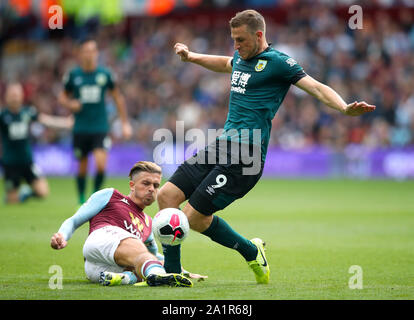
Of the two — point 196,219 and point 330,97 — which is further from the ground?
point 330,97

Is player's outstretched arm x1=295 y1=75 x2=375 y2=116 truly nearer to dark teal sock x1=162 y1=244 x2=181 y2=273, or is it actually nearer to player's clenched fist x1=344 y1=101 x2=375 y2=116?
player's clenched fist x1=344 y1=101 x2=375 y2=116

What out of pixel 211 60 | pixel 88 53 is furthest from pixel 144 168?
pixel 88 53

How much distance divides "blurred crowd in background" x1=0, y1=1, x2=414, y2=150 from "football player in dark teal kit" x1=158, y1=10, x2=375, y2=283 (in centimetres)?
1622

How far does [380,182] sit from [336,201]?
5.68 meters

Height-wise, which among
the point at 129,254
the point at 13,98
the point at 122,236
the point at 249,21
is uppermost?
the point at 249,21

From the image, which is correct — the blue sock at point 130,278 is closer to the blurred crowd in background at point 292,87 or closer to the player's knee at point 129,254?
the player's knee at point 129,254

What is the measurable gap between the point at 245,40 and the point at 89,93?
7.20 m

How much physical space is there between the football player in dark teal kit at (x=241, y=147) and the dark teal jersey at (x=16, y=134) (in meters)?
9.21

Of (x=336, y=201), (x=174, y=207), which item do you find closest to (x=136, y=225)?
(x=174, y=207)

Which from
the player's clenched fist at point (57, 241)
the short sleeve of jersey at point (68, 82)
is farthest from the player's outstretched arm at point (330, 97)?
the short sleeve of jersey at point (68, 82)

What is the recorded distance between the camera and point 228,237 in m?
6.61

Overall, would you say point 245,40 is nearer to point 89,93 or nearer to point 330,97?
point 330,97
